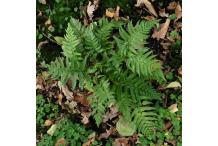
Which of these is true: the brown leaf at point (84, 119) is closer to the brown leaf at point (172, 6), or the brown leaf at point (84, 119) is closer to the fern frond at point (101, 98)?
the fern frond at point (101, 98)

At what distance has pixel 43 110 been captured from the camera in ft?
16.3

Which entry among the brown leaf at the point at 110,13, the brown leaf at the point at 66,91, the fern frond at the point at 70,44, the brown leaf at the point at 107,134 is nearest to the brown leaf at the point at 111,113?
the brown leaf at the point at 107,134

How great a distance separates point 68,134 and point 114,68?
914 millimetres

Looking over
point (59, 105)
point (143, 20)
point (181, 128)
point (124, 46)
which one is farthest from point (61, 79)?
point (181, 128)

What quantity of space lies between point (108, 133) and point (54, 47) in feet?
3.64

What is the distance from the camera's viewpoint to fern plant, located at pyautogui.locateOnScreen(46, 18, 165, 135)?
4578 mm

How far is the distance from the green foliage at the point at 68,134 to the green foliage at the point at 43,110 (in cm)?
13

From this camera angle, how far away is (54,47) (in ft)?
16.1

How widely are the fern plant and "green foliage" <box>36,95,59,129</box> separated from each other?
0.40 metres

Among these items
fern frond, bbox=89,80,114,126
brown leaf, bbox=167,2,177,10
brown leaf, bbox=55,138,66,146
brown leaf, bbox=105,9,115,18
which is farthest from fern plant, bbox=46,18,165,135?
brown leaf, bbox=55,138,66,146

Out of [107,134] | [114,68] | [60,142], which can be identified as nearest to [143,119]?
[107,134]

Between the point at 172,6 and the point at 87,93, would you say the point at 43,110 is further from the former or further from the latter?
the point at 172,6

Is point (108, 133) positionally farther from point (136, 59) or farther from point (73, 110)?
point (136, 59)

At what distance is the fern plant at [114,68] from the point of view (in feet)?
15.0
